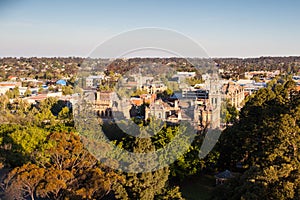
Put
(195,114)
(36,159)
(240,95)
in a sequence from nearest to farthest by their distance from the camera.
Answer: (36,159) → (195,114) → (240,95)

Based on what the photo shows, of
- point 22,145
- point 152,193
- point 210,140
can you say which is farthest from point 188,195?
point 22,145

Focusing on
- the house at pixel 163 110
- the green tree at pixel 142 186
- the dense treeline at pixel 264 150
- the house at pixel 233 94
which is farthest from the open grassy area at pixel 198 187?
the house at pixel 233 94

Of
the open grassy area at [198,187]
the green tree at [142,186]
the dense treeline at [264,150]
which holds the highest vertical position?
the dense treeline at [264,150]

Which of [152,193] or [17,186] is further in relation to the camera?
[152,193]

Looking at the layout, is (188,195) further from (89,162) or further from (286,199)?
(286,199)

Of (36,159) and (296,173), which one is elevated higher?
(296,173)

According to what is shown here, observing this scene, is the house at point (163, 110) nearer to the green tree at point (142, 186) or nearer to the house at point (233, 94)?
the green tree at point (142, 186)

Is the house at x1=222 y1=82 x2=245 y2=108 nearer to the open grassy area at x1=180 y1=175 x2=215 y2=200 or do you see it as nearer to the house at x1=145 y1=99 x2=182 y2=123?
the house at x1=145 y1=99 x2=182 y2=123

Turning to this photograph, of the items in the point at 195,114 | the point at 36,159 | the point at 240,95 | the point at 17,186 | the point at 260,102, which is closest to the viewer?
the point at 17,186

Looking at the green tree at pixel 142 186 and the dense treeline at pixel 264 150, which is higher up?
the dense treeline at pixel 264 150
